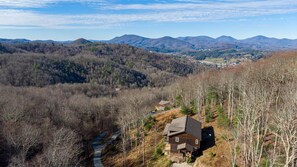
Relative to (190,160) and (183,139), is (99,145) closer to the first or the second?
(183,139)

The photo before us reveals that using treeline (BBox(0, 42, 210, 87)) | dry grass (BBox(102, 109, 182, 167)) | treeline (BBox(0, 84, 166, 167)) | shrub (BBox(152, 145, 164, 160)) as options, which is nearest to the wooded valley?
treeline (BBox(0, 84, 166, 167))

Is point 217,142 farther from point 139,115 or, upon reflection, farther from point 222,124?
point 139,115

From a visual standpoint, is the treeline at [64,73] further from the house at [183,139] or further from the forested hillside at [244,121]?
the house at [183,139]

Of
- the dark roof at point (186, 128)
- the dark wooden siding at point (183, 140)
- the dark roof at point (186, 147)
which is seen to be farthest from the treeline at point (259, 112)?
the dark roof at point (186, 147)

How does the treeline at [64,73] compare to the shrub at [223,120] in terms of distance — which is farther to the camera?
the treeline at [64,73]

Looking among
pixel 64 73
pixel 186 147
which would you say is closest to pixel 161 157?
pixel 186 147

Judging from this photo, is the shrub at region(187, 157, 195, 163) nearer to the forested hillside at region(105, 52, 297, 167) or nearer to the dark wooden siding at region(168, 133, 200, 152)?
the forested hillside at region(105, 52, 297, 167)
